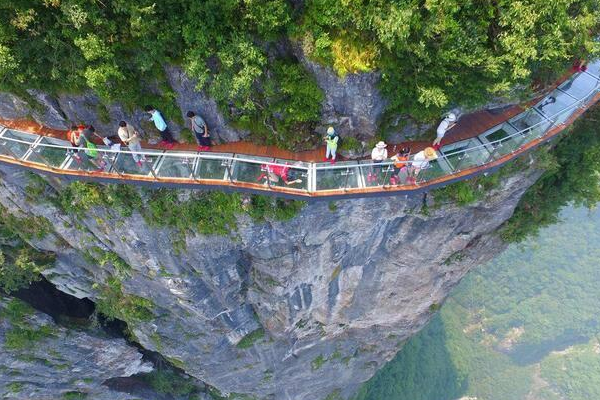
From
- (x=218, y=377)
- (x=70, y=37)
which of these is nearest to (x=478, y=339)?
(x=218, y=377)

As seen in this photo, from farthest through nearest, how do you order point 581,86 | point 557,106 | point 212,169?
point 581,86 → point 557,106 → point 212,169

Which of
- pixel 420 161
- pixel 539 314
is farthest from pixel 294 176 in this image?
pixel 539 314

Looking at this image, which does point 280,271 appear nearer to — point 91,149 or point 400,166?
point 400,166

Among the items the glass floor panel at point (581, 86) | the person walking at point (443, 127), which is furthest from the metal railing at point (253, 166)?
the glass floor panel at point (581, 86)

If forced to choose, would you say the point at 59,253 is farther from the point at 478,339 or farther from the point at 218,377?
the point at 478,339

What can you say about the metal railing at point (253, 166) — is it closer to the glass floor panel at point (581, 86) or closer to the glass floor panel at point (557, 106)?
the glass floor panel at point (557, 106)

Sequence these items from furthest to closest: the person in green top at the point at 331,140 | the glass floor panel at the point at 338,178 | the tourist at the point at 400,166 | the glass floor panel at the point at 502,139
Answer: the glass floor panel at the point at 502,139, the glass floor panel at the point at 338,178, the tourist at the point at 400,166, the person in green top at the point at 331,140
